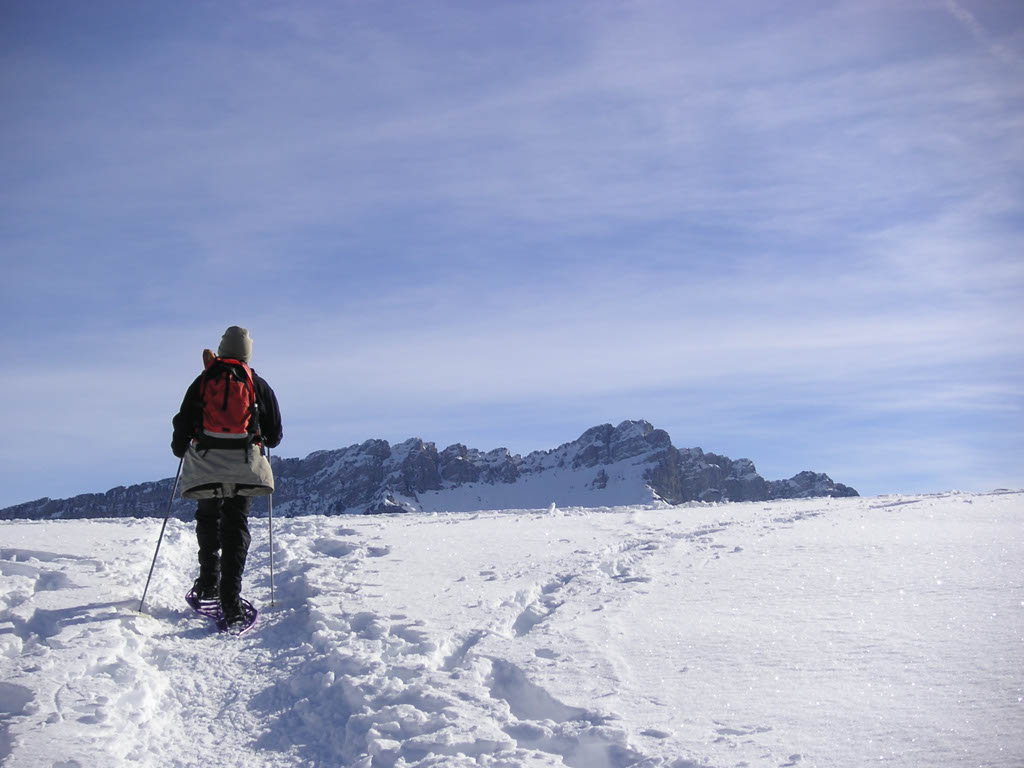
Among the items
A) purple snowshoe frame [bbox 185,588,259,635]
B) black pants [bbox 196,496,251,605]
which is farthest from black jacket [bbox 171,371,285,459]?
purple snowshoe frame [bbox 185,588,259,635]

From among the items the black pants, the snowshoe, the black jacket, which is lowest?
the snowshoe

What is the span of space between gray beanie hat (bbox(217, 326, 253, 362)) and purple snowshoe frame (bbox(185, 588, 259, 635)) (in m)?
2.20

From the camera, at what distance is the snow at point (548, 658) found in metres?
4.31

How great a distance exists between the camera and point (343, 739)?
4.86 meters

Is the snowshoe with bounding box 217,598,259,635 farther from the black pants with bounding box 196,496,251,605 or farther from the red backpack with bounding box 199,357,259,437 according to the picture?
the red backpack with bounding box 199,357,259,437

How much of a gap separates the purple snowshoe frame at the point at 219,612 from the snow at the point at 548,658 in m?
0.12

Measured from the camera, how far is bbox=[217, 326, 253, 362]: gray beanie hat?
7273 millimetres

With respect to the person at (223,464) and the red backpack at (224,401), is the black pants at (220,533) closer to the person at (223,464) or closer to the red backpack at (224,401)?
the person at (223,464)

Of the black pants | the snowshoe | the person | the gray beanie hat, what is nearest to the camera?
the snowshoe

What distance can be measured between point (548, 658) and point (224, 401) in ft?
12.0

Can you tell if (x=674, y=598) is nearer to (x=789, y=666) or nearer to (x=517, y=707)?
(x=789, y=666)

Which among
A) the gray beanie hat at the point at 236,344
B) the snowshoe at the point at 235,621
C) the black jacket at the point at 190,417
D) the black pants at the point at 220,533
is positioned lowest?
the snowshoe at the point at 235,621

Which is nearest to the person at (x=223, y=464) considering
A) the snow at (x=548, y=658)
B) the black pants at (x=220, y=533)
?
the black pants at (x=220, y=533)

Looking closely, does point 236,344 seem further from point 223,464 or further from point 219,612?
point 219,612
